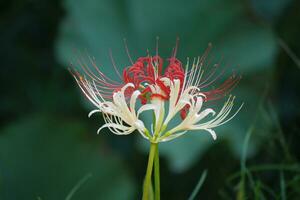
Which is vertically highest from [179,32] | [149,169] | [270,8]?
[179,32]

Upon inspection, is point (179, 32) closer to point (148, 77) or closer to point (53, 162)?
point (53, 162)

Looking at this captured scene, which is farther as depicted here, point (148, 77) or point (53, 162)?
point (53, 162)

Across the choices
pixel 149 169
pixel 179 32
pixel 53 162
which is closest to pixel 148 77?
pixel 149 169

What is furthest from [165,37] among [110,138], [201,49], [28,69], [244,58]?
[28,69]

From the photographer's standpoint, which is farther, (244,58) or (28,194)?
(244,58)

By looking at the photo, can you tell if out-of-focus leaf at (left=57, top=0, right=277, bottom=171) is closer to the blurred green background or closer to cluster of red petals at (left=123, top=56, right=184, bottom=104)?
the blurred green background

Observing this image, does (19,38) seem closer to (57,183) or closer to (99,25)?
(99,25)

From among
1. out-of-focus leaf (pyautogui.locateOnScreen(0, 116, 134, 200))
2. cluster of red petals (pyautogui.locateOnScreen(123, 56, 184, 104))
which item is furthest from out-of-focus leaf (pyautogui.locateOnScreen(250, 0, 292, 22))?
cluster of red petals (pyautogui.locateOnScreen(123, 56, 184, 104))
